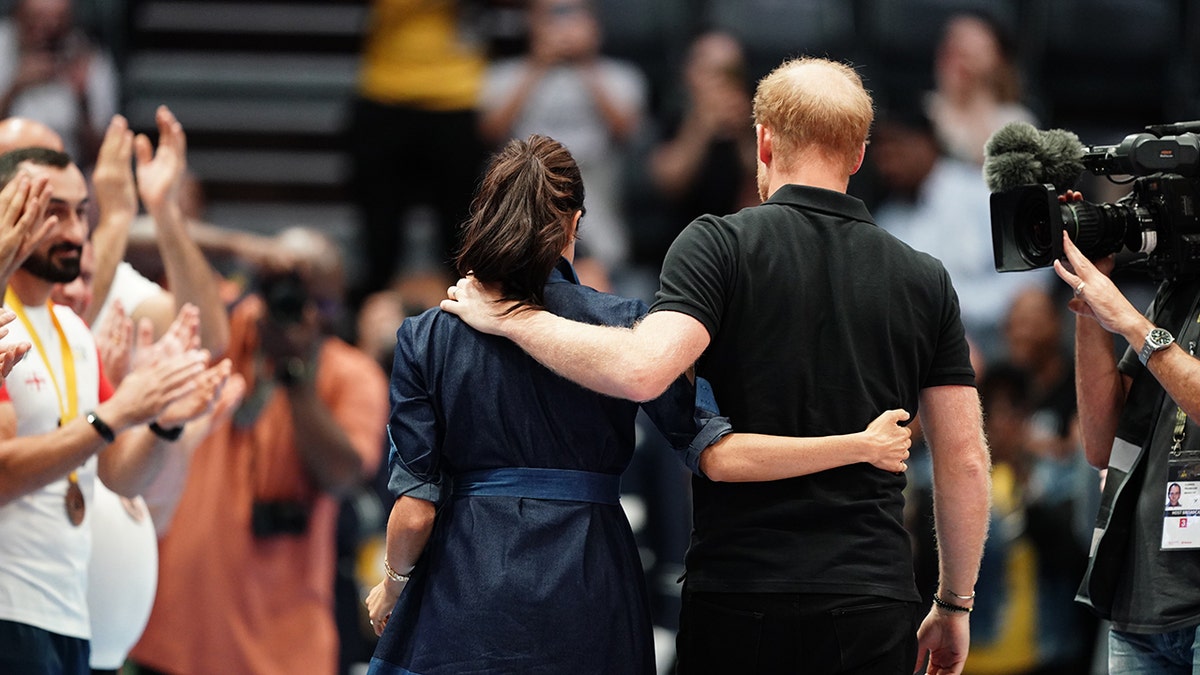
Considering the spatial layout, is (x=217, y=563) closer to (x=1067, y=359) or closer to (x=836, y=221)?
(x=836, y=221)

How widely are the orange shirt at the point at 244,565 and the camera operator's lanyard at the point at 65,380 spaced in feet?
4.02

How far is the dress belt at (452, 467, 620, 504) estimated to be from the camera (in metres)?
3.01

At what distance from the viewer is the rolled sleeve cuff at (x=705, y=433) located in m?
2.96

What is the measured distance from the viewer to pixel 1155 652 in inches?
130

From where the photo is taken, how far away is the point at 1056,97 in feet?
28.8

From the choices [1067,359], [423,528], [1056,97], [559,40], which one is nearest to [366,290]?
[559,40]

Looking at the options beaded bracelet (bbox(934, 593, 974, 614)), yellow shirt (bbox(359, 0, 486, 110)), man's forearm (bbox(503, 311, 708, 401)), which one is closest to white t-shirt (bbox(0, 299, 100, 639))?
man's forearm (bbox(503, 311, 708, 401))

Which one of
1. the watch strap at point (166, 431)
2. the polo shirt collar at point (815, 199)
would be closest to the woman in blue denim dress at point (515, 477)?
the polo shirt collar at point (815, 199)

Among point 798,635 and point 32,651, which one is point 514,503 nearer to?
point 798,635

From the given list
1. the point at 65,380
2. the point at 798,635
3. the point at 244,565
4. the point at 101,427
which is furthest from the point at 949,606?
the point at 244,565

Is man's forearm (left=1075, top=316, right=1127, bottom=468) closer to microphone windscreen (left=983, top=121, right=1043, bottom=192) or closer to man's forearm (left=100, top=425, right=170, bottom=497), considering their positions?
microphone windscreen (left=983, top=121, right=1043, bottom=192)

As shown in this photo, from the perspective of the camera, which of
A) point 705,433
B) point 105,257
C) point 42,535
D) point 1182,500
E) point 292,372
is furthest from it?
point 292,372

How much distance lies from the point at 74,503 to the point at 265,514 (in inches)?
55.0

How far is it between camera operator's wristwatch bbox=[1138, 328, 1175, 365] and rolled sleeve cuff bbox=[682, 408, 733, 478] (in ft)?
2.84
